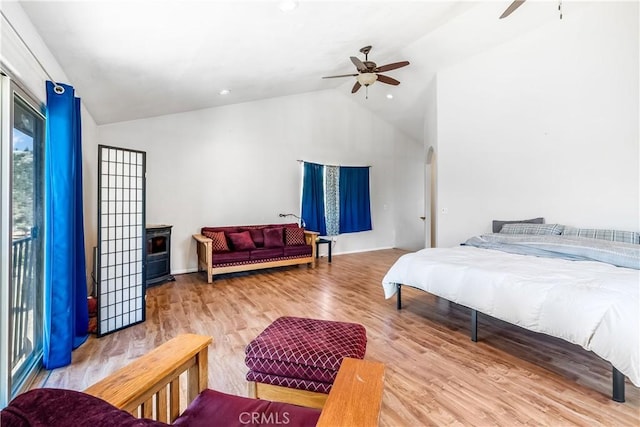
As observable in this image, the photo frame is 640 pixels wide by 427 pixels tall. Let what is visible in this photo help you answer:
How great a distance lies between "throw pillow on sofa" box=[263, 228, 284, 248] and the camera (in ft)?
16.9

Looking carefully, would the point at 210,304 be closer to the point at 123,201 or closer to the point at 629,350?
the point at 123,201

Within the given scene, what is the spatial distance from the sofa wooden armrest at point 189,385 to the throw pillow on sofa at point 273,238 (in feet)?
12.6

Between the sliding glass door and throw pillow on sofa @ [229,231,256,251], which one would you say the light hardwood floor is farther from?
throw pillow on sofa @ [229,231,256,251]

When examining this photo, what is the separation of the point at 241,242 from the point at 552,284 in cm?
401

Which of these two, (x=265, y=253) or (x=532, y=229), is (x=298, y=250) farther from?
(x=532, y=229)

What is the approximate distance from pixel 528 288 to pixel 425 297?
166cm

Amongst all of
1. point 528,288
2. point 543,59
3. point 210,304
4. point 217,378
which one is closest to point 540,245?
point 528,288

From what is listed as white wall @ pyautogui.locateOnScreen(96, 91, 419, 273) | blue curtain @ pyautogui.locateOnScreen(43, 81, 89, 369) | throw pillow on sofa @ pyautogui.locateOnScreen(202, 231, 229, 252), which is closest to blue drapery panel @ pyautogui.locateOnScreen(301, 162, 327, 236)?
white wall @ pyautogui.locateOnScreen(96, 91, 419, 273)

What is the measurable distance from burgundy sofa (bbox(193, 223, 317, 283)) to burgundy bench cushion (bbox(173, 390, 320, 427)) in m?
3.37

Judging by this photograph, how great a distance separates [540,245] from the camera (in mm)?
3012

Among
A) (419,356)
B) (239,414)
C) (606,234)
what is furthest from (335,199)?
(239,414)

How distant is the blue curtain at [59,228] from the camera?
6.63ft

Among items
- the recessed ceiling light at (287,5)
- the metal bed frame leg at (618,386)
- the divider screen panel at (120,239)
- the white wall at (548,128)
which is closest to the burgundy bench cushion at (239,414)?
the metal bed frame leg at (618,386)

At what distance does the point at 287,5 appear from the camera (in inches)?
96.7
